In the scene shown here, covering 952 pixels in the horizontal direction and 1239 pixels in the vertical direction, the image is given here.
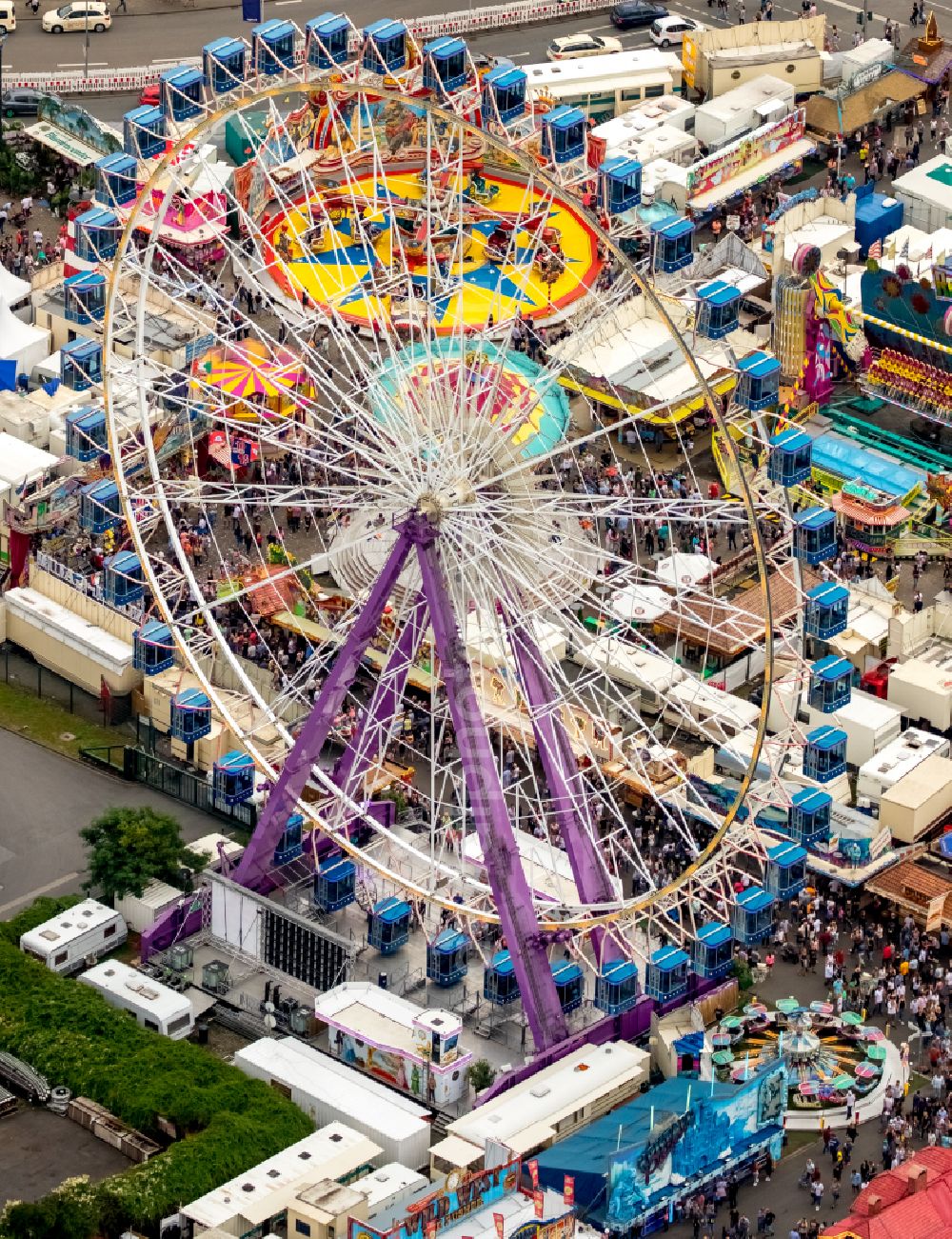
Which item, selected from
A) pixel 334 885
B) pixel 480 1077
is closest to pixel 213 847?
pixel 334 885

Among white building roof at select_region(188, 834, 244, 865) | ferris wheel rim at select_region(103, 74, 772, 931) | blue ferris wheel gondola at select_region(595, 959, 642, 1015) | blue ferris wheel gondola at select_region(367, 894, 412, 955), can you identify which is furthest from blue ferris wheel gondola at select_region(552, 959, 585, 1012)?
white building roof at select_region(188, 834, 244, 865)

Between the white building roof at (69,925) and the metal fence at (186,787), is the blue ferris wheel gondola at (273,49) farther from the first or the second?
the white building roof at (69,925)

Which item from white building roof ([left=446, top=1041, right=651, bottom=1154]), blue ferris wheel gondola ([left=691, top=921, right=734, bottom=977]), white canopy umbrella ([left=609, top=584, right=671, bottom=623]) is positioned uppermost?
white canopy umbrella ([left=609, top=584, right=671, bottom=623])

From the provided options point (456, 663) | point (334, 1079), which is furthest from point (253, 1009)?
point (456, 663)

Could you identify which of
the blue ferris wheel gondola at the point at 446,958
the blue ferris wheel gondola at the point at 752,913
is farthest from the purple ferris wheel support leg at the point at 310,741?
the blue ferris wheel gondola at the point at 752,913

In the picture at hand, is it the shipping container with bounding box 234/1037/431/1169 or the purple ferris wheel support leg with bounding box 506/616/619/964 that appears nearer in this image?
the shipping container with bounding box 234/1037/431/1169

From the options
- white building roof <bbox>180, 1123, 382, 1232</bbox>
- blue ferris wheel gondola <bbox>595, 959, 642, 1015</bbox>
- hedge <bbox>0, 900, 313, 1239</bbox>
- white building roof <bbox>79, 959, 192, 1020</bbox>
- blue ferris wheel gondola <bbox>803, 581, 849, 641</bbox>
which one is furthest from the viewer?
white building roof <bbox>79, 959, 192, 1020</bbox>

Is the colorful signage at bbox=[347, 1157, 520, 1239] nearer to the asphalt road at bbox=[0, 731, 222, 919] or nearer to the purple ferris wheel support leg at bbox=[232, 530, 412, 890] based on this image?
the purple ferris wheel support leg at bbox=[232, 530, 412, 890]

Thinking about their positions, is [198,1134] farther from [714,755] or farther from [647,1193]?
[714,755]
